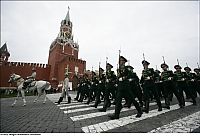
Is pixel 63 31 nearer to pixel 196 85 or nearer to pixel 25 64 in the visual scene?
pixel 25 64

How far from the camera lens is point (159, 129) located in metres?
3.86

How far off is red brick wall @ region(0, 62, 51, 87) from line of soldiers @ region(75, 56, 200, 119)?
35.3 meters

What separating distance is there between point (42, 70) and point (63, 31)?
48.3ft

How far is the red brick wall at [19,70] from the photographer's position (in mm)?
39591

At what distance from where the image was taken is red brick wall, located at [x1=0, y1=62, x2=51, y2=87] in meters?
39.6

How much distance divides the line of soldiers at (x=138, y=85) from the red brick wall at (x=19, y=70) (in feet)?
116

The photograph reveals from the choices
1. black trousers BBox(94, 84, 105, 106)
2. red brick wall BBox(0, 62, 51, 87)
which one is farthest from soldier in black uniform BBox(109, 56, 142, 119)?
red brick wall BBox(0, 62, 51, 87)

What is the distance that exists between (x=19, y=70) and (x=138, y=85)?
39.8m

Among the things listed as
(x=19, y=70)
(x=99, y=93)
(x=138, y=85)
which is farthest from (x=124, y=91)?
(x=19, y=70)

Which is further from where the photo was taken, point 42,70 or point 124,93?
point 42,70

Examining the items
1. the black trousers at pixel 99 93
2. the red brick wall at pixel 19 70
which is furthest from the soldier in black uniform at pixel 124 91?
the red brick wall at pixel 19 70

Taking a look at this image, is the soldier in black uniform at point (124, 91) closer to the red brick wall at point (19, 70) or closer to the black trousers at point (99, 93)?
the black trousers at point (99, 93)

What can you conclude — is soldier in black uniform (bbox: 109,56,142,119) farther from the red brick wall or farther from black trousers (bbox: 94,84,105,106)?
the red brick wall

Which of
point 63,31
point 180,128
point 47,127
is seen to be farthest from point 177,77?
point 63,31
